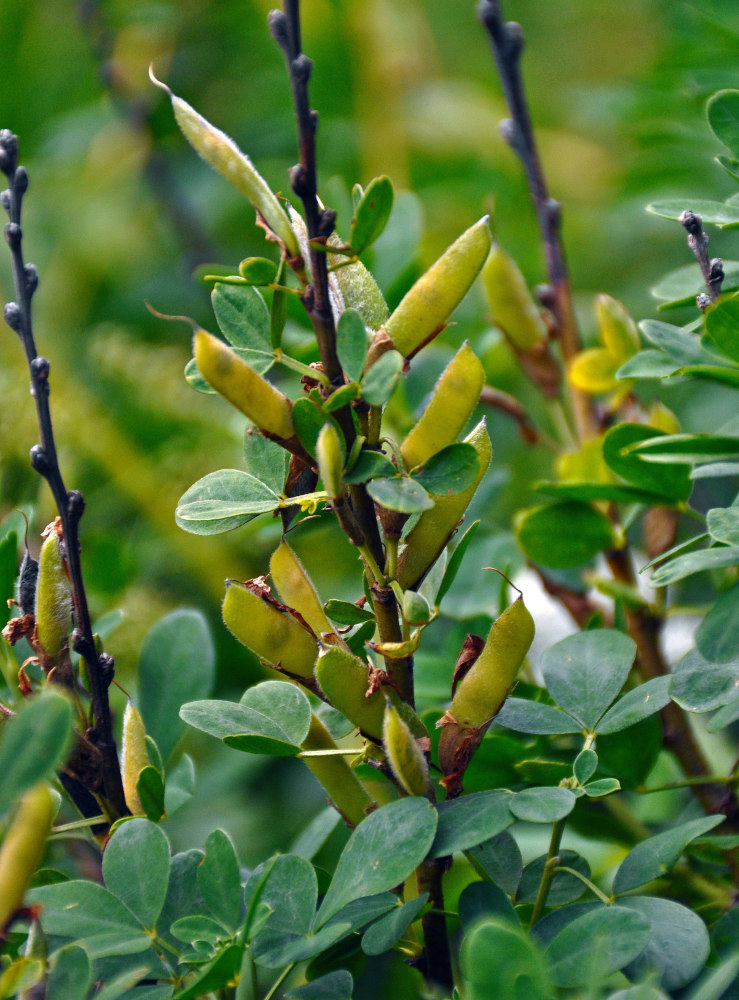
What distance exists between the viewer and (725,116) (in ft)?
1.21

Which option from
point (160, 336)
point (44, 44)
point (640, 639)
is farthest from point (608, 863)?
point (44, 44)

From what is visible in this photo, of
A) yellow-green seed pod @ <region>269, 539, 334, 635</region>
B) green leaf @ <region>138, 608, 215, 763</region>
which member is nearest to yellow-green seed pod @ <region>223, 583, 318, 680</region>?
yellow-green seed pod @ <region>269, 539, 334, 635</region>

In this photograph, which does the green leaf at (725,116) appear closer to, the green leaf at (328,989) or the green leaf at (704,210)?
Result: the green leaf at (704,210)

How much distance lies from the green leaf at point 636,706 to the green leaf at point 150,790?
169 mm

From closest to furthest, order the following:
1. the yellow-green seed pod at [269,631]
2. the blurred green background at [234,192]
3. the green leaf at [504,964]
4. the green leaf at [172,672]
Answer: the green leaf at [504,964] → the yellow-green seed pod at [269,631] → the green leaf at [172,672] → the blurred green background at [234,192]

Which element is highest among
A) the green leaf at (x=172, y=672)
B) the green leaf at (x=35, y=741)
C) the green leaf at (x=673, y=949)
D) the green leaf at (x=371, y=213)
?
the green leaf at (x=371, y=213)

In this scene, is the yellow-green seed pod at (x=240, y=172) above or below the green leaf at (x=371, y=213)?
above

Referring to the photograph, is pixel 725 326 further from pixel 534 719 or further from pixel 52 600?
pixel 52 600

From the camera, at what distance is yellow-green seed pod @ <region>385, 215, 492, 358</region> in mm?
300

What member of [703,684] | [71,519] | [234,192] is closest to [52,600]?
[71,519]

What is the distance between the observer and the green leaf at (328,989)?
0.29m

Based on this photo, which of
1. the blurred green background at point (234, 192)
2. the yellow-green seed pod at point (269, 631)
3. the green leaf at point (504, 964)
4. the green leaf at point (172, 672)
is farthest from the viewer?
the blurred green background at point (234, 192)

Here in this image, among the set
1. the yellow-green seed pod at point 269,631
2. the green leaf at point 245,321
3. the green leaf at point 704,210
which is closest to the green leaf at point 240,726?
the yellow-green seed pod at point 269,631

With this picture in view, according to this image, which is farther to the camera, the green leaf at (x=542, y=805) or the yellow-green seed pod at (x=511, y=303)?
the yellow-green seed pod at (x=511, y=303)
